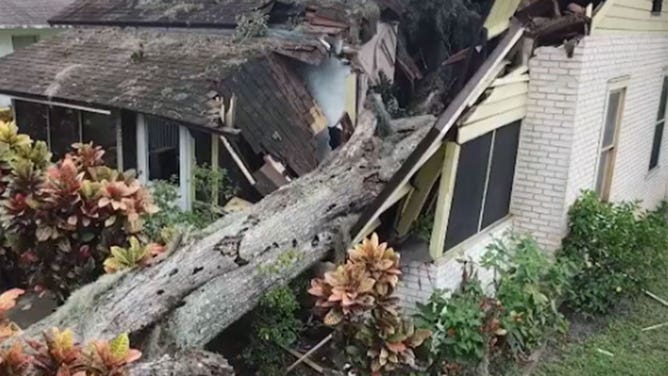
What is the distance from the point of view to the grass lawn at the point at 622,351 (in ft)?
20.1

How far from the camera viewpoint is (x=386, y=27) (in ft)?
51.2

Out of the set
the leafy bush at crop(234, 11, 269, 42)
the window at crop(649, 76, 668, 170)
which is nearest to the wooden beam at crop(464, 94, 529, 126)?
the window at crop(649, 76, 668, 170)

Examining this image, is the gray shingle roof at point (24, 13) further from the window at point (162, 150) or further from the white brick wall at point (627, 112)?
the white brick wall at point (627, 112)

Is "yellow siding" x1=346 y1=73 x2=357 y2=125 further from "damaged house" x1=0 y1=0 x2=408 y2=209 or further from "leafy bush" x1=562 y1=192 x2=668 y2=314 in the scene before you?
"leafy bush" x1=562 y1=192 x2=668 y2=314

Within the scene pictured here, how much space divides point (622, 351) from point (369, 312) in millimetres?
3040

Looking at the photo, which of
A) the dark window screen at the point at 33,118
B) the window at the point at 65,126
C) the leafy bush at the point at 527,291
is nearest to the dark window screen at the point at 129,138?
the window at the point at 65,126

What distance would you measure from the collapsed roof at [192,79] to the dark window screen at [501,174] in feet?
14.9

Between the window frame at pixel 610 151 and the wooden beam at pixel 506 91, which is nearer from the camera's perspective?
the wooden beam at pixel 506 91

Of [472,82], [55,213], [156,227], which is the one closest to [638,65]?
[472,82]

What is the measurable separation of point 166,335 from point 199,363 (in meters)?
0.53

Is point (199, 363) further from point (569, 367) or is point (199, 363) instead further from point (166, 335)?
point (569, 367)

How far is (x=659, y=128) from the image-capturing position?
34.6ft

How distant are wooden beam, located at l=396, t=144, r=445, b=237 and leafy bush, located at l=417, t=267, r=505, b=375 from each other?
0.83 m

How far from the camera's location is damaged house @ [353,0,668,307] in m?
6.03
